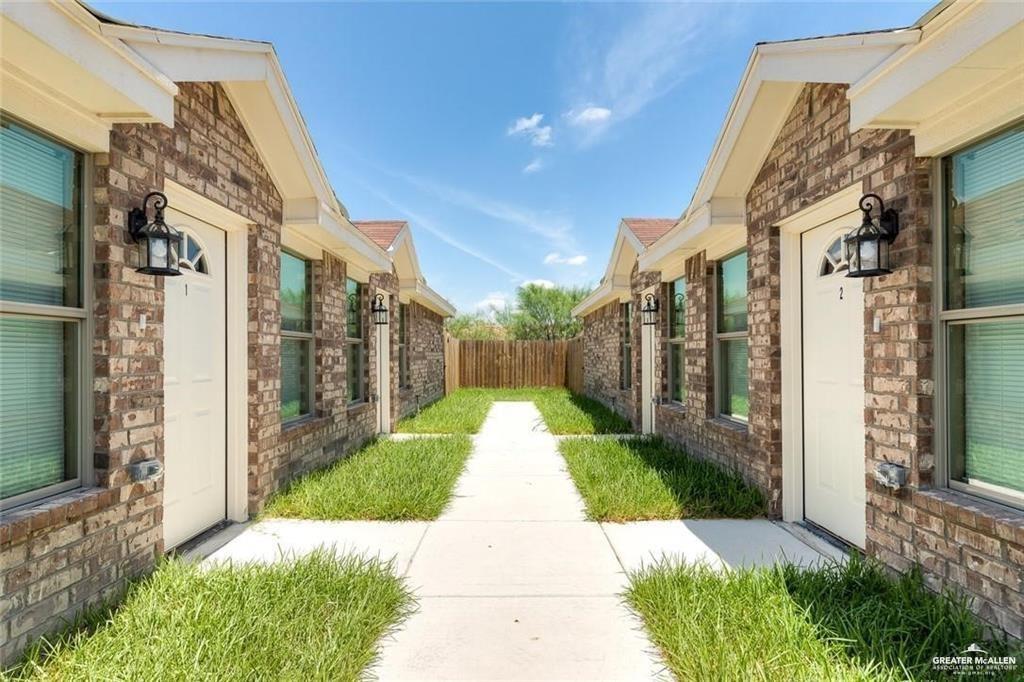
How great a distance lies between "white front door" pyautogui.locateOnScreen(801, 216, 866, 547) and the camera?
148 inches

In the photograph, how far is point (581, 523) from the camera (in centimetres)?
460

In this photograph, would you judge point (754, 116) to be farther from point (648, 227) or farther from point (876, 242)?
point (648, 227)

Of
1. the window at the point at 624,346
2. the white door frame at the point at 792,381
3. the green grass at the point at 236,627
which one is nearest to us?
the green grass at the point at 236,627

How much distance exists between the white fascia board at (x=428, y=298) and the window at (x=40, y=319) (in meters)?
7.66

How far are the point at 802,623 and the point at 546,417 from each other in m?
8.49

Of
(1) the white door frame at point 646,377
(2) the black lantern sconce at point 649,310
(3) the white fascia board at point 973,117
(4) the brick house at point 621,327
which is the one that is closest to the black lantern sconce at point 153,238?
(3) the white fascia board at point 973,117

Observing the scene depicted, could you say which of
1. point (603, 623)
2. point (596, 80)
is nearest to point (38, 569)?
point (603, 623)

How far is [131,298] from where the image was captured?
3098mm

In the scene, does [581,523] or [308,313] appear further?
[308,313]

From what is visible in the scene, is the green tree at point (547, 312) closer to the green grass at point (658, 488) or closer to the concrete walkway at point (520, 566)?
the green grass at point (658, 488)

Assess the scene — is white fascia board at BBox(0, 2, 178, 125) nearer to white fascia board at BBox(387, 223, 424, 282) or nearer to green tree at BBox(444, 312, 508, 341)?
white fascia board at BBox(387, 223, 424, 282)

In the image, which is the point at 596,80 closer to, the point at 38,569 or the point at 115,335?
the point at 115,335

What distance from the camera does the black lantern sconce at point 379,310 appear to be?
836 cm

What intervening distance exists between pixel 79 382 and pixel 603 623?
126 inches
